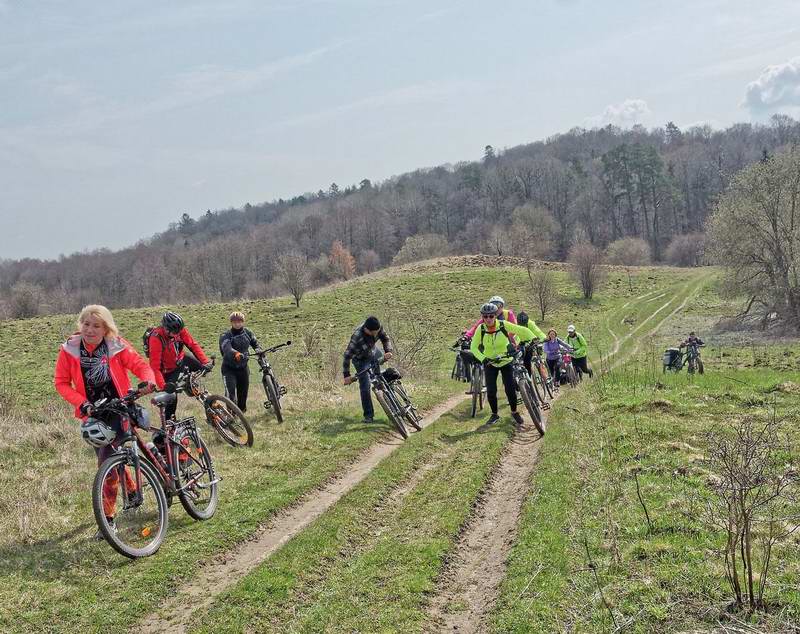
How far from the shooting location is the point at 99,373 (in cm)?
630

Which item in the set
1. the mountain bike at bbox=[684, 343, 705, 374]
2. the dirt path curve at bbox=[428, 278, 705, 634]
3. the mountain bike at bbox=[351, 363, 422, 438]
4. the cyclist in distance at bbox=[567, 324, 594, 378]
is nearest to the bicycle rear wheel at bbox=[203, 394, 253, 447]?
the mountain bike at bbox=[351, 363, 422, 438]

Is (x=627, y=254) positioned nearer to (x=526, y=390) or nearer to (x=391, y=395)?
(x=526, y=390)

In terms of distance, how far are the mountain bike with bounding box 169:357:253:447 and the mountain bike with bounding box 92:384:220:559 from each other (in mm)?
1547

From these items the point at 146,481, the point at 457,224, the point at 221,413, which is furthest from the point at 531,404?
the point at 457,224

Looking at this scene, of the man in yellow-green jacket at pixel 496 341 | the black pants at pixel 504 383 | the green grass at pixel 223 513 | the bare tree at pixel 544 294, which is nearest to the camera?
the green grass at pixel 223 513

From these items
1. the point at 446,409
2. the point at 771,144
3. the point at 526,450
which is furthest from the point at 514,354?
the point at 771,144

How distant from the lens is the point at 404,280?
199 ft

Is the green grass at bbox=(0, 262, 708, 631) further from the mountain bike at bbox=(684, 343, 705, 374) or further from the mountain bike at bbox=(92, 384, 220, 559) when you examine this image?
the mountain bike at bbox=(684, 343, 705, 374)

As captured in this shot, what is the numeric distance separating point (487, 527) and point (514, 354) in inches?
179

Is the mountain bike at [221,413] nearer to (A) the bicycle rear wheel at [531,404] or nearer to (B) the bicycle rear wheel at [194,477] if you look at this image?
(B) the bicycle rear wheel at [194,477]

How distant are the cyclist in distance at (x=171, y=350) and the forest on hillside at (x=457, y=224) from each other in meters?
78.3

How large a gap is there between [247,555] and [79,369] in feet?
8.12

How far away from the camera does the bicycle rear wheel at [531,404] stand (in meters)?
10.5

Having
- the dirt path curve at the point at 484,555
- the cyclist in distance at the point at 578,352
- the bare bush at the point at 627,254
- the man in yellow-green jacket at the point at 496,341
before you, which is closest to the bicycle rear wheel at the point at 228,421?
the dirt path curve at the point at 484,555
